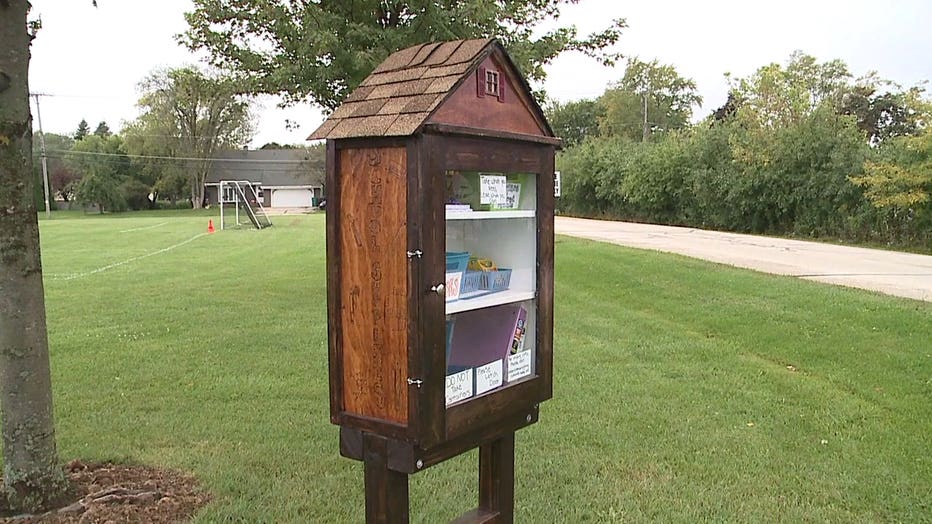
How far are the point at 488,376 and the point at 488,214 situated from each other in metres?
0.61

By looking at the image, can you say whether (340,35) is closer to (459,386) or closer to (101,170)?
(459,386)

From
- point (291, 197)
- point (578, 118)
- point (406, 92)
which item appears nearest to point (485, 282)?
point (406, 92)

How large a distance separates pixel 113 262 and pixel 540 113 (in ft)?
48.7

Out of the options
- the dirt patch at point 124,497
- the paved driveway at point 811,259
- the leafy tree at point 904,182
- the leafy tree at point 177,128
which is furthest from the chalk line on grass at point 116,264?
the leafy tree at point 177,128

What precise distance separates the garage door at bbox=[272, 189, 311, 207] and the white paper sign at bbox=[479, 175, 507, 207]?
64321mm

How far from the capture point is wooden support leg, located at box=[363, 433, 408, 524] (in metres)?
2.67

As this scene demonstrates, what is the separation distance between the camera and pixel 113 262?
1579 centimetres

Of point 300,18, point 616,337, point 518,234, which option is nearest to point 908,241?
point 616,337

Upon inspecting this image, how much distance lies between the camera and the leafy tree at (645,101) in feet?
191

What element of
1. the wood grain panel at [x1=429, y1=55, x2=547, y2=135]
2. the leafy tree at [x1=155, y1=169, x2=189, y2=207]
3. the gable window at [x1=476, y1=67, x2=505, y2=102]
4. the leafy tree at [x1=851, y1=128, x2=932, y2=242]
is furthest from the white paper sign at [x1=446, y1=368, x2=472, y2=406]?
the leafy tree at [x1=155, y1=169, x2=189, y2=207]

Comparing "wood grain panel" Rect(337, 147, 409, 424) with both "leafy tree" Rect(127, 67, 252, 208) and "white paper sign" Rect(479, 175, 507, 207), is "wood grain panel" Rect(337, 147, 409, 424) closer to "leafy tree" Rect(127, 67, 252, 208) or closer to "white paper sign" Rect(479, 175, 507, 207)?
"white paper sign" Rect(479, 175, 507, 207)

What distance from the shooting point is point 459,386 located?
8.95ft

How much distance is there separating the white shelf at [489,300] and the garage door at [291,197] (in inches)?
2528

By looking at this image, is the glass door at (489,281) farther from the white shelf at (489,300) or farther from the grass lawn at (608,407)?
the grass lawn at (608,407)
